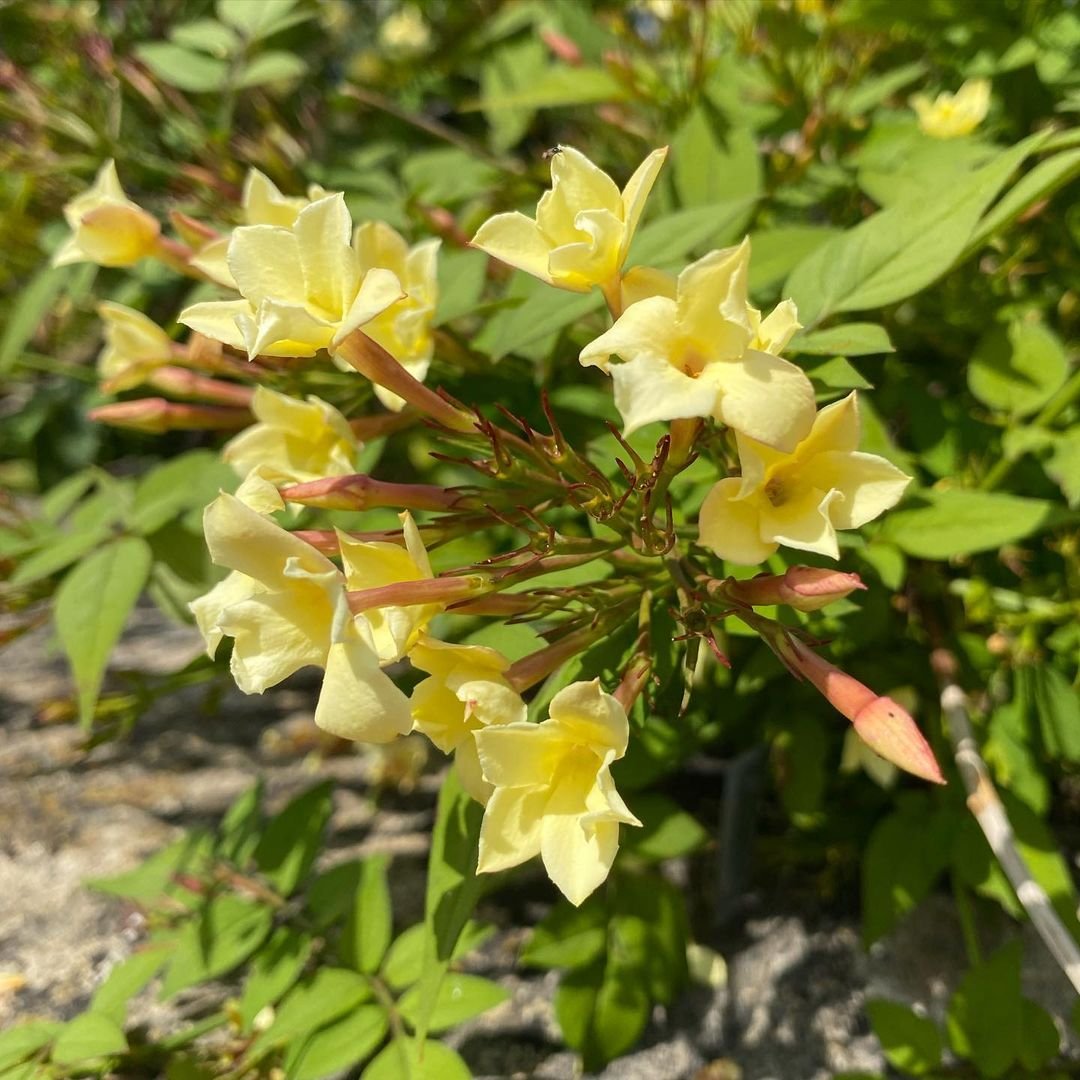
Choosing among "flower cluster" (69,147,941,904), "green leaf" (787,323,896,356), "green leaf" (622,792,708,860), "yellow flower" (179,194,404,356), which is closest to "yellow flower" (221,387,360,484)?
"flower cluster" (69,147,941,904)

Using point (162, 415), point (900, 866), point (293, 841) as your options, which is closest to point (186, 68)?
point (162, 415)

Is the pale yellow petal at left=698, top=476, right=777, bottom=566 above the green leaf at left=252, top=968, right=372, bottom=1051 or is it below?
above

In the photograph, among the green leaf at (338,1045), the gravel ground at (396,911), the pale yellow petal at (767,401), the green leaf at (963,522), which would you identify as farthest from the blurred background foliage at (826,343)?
the green leaf at (338,1045)

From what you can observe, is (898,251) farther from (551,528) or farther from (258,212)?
(258,212)

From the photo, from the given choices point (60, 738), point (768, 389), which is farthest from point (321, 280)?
point (60, 738)

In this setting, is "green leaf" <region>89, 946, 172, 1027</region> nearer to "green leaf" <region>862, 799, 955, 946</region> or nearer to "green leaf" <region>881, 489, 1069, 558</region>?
"green leaf" <region>862, 799, 955, 946</region>

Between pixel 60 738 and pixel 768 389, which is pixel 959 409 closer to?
pixel 768 389

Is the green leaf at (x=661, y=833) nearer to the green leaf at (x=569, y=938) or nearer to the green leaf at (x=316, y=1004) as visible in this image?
the green leaf at (x=569, y=938)
